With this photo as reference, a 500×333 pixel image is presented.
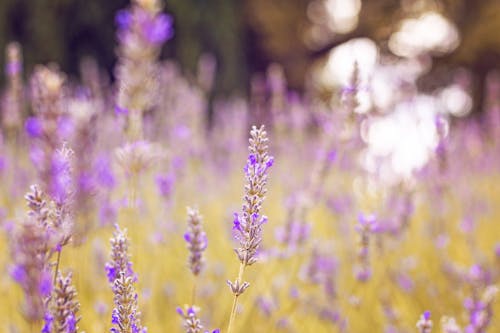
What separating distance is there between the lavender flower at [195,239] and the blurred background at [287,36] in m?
6.49

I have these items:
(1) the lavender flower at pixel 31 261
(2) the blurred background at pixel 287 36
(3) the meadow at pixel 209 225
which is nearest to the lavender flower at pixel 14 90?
(3) the meadow at pixel 209 225

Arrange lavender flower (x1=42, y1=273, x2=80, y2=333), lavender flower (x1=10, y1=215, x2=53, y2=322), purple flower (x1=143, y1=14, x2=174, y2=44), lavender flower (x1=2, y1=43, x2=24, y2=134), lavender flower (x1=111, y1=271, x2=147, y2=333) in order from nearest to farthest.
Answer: lavender flower (x1=10, y1=215, x2=53, y2=322) < lavender flower (x1=42, y1=273, x2=80, y2=333) < lavender flower (x1=111, y1=271, x2=147, y2=333) < purple flower (x1=143, y1=14, x2=174, y2=44) < lavender flower (x1=2, y1=43, x2=24, y2=134)

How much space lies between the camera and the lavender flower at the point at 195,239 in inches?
43.8

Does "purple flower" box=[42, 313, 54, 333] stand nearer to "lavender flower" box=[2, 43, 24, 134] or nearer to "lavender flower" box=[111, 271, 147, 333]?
"lavender flower" box=[111, 271, 147, 333]

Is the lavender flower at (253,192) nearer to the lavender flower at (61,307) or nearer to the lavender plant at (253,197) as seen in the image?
the lavender plant at (253,197)

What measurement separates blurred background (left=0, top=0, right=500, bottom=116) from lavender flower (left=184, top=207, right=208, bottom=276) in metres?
6.49

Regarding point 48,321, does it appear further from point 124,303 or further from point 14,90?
point 14,90

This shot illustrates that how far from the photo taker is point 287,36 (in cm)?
1239

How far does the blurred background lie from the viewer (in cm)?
763

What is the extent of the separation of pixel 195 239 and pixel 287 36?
38.1 feet

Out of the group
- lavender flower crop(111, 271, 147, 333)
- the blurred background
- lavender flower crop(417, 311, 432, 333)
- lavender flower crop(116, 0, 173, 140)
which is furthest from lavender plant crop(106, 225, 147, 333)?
the blurred background

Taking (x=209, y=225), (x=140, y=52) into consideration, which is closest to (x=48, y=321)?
(x=140, y=52)

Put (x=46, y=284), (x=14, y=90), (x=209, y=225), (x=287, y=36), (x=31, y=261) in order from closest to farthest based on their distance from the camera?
(x=31, y=261), (x=46, y=284), (x=14, y=90), (x=209, y=225), (x=287, y=36)

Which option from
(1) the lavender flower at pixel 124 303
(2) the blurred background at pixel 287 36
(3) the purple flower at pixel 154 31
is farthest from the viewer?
(2) the blurred background at pixel 287 36
